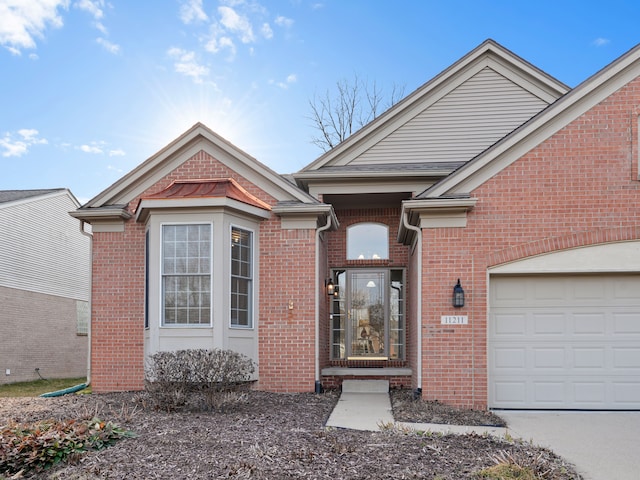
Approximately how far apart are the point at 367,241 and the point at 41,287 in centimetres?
1320

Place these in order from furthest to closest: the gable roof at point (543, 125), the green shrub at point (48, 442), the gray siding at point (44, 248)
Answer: the gray siding at point (44, 248) → the gable roof at point (543, 125) → the green shrub at point (48, 442)

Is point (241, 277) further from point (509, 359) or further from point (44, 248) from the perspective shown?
point (44, 248)

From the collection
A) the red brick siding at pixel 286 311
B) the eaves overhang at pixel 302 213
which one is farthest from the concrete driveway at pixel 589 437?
the eaves overhang at pixel 302 213

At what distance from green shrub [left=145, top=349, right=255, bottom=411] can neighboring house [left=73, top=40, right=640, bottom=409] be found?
1.64 metres

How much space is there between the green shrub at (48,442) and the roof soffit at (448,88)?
7.80m

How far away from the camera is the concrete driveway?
6145 millimetres

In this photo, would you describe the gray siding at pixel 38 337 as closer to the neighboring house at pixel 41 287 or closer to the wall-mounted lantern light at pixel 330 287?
the neighboring house at pixel 41 287

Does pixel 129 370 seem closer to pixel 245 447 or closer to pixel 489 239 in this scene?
pixel 245 447

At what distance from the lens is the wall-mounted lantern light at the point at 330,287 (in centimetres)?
1336

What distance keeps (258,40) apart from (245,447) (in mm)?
10491

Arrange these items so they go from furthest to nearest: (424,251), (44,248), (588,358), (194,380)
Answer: (44,248), (424,251), (588,358), (194,380)

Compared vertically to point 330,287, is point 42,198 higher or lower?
higher

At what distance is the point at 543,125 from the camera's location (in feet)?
31.6

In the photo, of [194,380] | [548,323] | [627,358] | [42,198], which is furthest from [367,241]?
[42,198]
